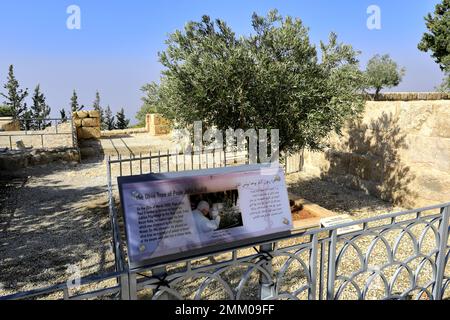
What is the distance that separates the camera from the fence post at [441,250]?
3145 mm

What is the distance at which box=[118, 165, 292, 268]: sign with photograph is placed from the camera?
6.53 ft

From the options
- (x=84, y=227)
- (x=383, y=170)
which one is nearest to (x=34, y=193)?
(x=84, y=227)

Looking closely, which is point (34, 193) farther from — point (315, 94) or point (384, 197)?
point (384, 197)

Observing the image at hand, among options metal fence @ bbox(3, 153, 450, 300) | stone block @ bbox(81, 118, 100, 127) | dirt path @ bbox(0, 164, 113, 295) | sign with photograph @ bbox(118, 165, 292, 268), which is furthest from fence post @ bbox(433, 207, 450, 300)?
stone block @ bbox(81, 118, 100, 127)

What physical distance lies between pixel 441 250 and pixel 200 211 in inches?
96.3

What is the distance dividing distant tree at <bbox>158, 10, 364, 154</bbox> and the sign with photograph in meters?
2.89

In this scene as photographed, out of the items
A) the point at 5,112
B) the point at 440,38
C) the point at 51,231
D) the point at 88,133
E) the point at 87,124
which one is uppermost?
the point at 440,38

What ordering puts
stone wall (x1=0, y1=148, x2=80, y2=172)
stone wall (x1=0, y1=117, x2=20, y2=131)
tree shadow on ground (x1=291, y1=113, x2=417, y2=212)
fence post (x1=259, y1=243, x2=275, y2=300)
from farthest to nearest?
stone wall (x1=0, y1=117, x2=20, y2=131) < stone wall (x1=0, y1=148, x2=80, y2=172) < tree shadow on ground (x1=291, y1=113, x2=417, y2=212) < fence post (x1=259, y1=243, x2=275, y2=300)

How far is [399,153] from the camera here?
7.26 m

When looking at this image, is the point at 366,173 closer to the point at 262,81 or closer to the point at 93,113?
the point at 262,81

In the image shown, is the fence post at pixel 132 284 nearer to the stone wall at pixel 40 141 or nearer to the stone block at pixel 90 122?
the stone wall at pixel 40 141

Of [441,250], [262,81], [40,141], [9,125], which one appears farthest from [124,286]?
[9,125]

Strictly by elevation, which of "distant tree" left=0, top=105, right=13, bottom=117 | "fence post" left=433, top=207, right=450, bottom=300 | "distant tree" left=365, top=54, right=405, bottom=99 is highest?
"distant tree" left=365, top=54, right=405, bottom=99

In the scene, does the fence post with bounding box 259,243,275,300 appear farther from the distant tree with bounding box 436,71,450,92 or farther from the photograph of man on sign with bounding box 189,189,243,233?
the distant tree with bounding box 436,71,450,92
